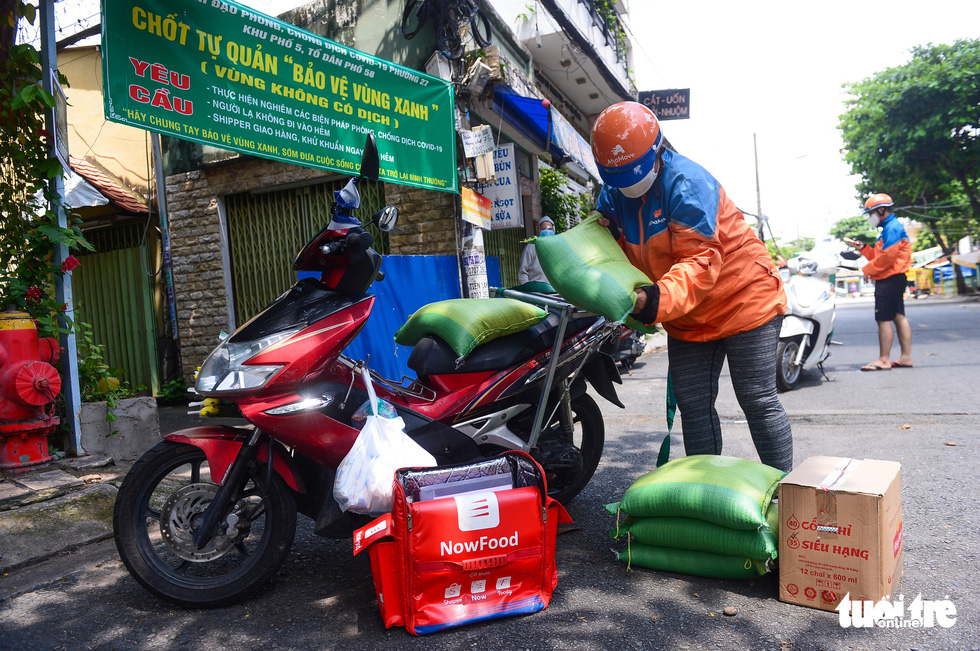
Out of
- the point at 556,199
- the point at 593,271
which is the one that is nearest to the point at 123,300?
the point at 556,199

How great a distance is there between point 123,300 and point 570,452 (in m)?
7.71

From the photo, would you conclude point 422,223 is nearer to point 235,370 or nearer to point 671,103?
point 235,370

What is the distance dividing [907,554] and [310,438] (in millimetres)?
2385

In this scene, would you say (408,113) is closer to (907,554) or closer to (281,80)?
(281,80)

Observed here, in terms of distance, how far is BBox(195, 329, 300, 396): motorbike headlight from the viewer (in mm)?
2229

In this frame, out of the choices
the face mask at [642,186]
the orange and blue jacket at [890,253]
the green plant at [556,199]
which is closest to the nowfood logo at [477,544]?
the face mask at [642,186]

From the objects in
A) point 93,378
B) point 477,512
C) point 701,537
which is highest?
point 93,378

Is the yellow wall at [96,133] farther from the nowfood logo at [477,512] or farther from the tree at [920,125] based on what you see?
the tree at [920,125]

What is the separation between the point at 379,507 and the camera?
2.15m

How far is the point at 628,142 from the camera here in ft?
8.13

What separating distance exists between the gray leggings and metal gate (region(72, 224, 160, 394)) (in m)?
7.56

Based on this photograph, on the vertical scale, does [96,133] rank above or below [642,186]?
above

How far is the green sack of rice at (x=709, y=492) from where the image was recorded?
2.22 metres

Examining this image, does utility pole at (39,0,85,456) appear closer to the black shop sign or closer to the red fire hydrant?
the red fire hydrant
